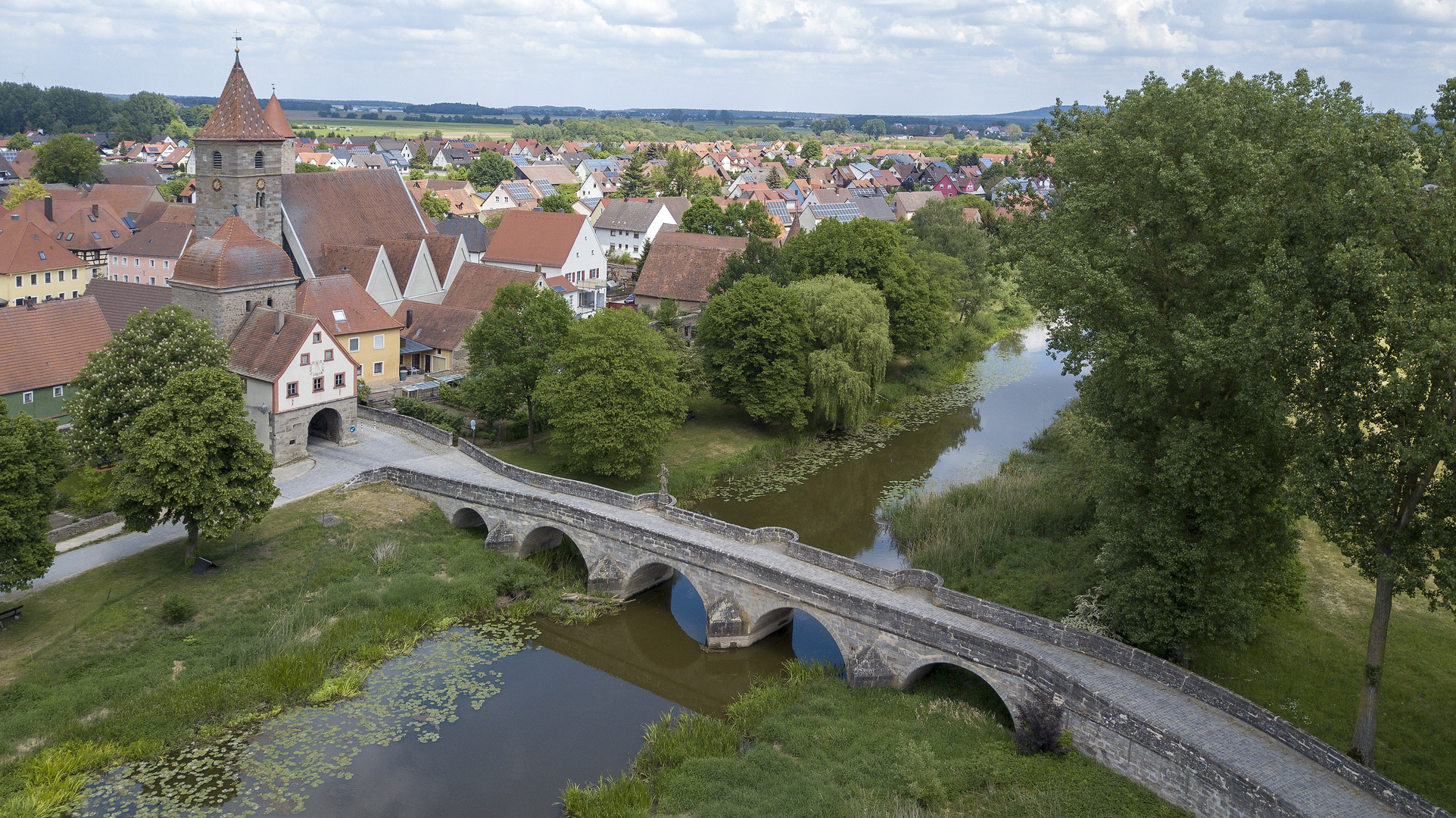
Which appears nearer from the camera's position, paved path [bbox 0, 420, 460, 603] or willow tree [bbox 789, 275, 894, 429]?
paved path [bbox 0, 420, 460, 603]

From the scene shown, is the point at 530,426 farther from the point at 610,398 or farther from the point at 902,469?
the point at 902,469

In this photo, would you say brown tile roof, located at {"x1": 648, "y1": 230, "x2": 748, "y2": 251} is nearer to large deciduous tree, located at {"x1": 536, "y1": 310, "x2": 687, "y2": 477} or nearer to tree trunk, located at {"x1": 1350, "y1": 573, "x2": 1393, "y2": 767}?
large deciduous tree, located at {"x1": 536, "y1": 310, "x2": 687, "y2": 477}

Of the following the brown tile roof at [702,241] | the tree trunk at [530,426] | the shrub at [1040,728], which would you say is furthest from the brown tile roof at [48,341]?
the shrub at [1040,728]

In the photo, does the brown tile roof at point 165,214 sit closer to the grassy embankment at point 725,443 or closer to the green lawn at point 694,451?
the green lawn at point 694,451

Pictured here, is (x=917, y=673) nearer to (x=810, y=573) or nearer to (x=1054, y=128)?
(x=810, y=573)

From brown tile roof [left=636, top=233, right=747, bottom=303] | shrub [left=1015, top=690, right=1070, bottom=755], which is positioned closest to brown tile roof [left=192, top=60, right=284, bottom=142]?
brown tile roof [left=636, top=233, right=747, bottom=303]

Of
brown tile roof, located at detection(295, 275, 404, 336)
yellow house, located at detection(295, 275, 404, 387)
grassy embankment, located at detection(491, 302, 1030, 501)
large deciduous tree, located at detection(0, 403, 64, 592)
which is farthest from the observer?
yellow house, located at detection(295, 275, 404, 387)

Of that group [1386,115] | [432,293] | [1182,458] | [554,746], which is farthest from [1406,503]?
[432,293]
